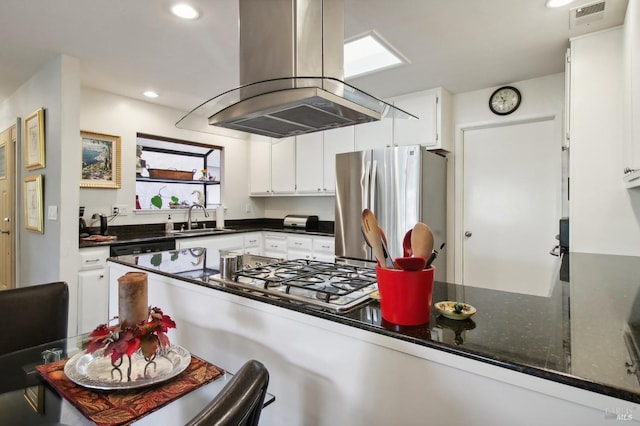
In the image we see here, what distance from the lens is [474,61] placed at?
2.59 m

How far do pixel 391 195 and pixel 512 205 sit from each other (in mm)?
1153

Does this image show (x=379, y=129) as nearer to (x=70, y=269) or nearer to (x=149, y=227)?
(x=149, y=227)

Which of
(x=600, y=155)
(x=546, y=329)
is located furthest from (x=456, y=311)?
(x=600, y=155)

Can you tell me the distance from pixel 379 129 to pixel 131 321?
3.01 m

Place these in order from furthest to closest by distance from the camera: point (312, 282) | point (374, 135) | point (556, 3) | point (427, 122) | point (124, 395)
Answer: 1. point (374, 135)
2. point (427, 122)
3. point (556, 3)
4. point (312, 282)
5. point (124, 395)

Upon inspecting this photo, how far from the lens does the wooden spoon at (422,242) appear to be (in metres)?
0.92

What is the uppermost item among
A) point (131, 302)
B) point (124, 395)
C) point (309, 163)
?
point (309, 163)

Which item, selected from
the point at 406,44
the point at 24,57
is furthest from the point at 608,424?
the point at 24,57

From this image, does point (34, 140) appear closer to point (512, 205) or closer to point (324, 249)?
point (324, 249)

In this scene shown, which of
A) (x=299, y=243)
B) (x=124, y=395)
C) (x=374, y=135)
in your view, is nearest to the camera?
(x=124, y=395)

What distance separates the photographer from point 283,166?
4.34m

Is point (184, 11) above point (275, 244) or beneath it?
above

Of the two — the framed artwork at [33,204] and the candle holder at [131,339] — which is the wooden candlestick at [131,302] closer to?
the candle holder at [131,339]

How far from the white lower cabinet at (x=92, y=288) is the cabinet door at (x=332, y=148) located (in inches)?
88.4
